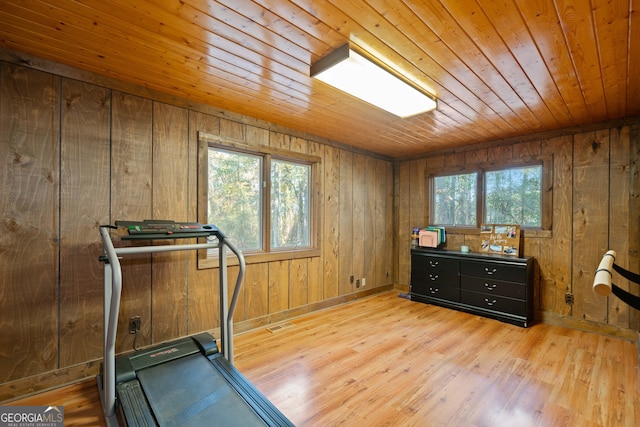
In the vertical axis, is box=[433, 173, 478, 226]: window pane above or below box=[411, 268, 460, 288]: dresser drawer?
above

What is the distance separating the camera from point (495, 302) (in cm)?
362

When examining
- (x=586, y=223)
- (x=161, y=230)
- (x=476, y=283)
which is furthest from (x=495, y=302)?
(x=161, y=230)

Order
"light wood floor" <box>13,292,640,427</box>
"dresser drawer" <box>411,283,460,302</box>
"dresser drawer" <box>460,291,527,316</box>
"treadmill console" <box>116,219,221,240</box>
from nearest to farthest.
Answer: "light wood floor" <box>13,292,640,427</box> < "treadmill console" <box>116,219,221,240</box> < "dresser drawer" <box>460,291,527,316</box> < "dresser drawer" <box>411,283,460,302</box>

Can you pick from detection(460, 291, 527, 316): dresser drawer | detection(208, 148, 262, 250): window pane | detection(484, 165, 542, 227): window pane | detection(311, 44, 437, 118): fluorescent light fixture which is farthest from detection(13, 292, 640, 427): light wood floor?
detection(311, 44, 437, 118): fluorescent light fixture

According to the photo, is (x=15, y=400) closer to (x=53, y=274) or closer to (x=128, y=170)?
(x=53, y=274)

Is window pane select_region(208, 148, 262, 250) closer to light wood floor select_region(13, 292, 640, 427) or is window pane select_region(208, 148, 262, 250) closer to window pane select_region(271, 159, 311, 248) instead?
window pane select_region(271, 159, 311, 248)

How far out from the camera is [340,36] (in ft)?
5.73

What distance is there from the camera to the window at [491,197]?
374cm

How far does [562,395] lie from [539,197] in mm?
2451

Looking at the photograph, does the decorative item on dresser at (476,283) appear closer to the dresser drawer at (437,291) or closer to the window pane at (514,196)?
the dresser drawer at (437,291)

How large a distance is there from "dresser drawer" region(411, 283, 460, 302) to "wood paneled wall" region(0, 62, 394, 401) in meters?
2.37

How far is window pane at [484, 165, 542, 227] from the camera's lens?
3725 millimetres

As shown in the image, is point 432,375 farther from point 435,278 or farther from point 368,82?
point 368,82

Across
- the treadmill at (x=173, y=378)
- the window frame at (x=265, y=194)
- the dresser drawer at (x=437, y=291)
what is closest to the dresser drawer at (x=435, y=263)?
the dresser drawer at (x=437, y=291)
